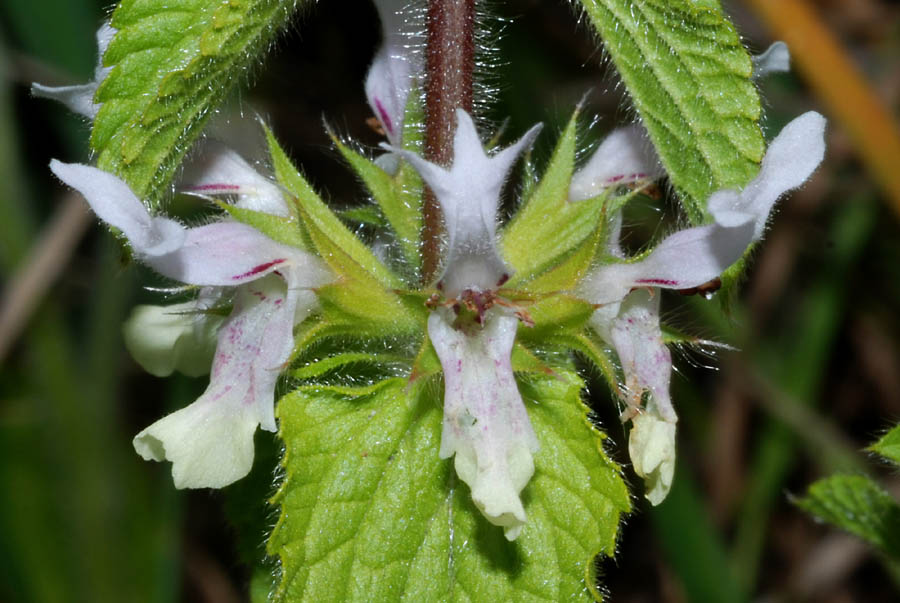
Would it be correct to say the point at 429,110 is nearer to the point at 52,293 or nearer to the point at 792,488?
the point at 52,293

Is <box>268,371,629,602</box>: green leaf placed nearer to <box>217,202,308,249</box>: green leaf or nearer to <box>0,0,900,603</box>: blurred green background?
<box>217,202,308,249</box>: green leaf

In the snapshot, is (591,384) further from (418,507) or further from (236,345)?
(236,345)

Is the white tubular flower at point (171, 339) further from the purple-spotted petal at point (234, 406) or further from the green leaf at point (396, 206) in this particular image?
the green leaf at point (396, 206)

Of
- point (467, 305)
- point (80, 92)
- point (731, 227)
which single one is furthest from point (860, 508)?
point (80, 92)

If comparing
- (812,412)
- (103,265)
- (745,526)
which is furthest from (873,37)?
(103,265)

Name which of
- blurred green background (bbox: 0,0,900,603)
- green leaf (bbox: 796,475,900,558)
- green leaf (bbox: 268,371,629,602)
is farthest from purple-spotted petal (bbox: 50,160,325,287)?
blurred green background (bbox: 0,0,900,603)
